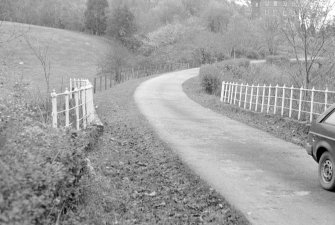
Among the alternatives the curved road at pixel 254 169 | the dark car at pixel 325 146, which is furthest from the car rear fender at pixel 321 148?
the curved road at pixel 254 169

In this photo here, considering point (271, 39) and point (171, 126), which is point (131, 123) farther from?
point (271, 39)

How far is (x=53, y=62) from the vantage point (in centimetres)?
6919

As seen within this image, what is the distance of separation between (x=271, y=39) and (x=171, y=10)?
54774 millimetres

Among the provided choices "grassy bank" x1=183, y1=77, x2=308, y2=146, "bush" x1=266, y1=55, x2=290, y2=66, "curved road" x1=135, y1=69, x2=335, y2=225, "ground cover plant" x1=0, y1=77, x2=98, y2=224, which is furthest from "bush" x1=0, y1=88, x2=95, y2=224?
"bush" x1=266, y1=55, x2=290, y2=66

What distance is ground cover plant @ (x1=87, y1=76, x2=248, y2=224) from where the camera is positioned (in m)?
6.38

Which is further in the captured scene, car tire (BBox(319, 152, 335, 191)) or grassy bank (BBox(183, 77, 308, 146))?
grassy bank (BBox(183, 77, 308, 146))

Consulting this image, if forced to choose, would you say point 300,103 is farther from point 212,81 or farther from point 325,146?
point 212,81

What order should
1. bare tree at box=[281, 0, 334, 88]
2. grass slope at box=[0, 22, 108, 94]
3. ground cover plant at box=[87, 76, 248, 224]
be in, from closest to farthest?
ground cover plant at box=[87, 76, 248, 224] < bare tree at box=[281, 0, 334, 88] < grass slope at box=[0, 22, 108, 94]

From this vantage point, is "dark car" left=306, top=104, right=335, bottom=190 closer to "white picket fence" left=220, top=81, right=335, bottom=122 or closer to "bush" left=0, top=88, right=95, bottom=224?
"bush" left=0, top=88, right=95, bottom=224

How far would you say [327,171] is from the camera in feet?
24.7

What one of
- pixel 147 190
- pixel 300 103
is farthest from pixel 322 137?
pixel 300 103

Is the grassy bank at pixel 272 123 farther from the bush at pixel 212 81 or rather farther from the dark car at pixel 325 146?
the bush at pixel 212 81

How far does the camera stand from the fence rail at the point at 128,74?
40100 mm

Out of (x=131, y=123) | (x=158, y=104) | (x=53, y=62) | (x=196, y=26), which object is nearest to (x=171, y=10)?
(x=196, y=26)
